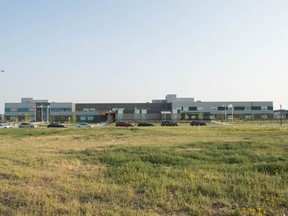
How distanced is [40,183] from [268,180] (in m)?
6.48

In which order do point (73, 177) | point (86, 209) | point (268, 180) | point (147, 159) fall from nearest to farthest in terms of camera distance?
point (86, 209)
point (268, 180)
point (73, 177)
point (147, 159)

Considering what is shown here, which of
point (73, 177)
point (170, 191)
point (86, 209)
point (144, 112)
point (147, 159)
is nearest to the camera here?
point (86, 209)

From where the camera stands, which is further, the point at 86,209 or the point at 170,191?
the point at 170,191

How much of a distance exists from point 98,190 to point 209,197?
2.71 metres

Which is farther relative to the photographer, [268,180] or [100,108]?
[100,108]

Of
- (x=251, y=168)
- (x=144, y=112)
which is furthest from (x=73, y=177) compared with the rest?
(x=144, y=112)

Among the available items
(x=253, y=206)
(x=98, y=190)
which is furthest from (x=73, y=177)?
(x=253, y=206)

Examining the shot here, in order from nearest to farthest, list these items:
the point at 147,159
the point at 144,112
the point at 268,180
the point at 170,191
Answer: the point at 170,191 → the point at 268,180 → the point at 147,159 → the point at 144,112

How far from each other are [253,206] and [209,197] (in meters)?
1.06

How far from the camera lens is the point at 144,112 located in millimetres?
109750

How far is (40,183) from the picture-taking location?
28.4 ft

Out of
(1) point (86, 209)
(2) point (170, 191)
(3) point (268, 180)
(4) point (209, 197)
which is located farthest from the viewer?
(3) point (268, 180)

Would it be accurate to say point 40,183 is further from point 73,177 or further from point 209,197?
point 209,197

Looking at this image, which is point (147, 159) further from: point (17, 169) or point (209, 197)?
point (209, 197)
